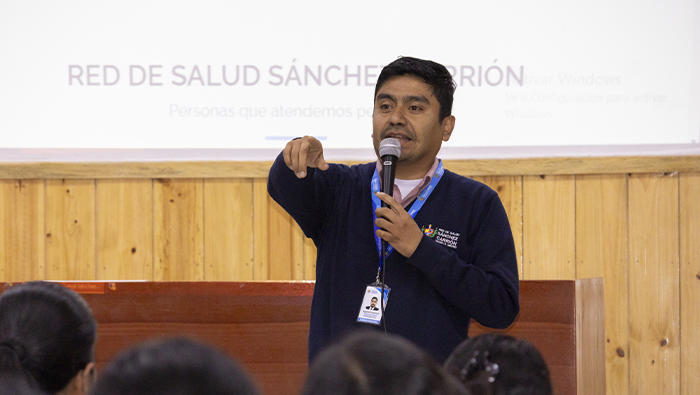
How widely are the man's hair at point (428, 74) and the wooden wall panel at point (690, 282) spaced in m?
1.52

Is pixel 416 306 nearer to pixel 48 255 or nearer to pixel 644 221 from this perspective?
pixel 644 221

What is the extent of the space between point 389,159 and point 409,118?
181 mm

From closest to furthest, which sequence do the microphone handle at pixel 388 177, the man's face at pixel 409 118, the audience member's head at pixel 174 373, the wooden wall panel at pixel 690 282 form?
the audience member's head at pixel 174 373 < the microphone handle at pixel 388 177 < the man's face at pixel 409 118 < the wooden wall panel at pixel 690 282

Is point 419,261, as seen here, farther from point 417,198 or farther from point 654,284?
point 654,284

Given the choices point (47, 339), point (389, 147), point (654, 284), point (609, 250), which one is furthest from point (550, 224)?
point (47, 339)

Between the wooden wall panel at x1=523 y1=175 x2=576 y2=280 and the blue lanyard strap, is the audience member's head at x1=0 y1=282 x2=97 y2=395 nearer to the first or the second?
the blue lanyard strap

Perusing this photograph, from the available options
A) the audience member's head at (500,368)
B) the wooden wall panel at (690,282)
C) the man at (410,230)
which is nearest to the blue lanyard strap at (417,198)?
the man at (410,230)

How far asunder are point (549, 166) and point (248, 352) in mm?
1484

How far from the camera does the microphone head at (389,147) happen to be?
4.61ft

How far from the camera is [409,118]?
152cm

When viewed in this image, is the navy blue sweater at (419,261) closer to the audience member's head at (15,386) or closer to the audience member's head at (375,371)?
the audience member's head at (15,386)

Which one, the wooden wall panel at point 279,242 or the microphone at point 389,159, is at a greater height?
the microphone at point 389,159

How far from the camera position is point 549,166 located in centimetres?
249

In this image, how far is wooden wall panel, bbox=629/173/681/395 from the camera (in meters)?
2.48
